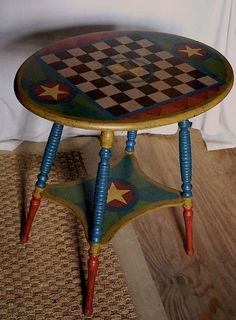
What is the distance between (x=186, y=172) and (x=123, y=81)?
0.93 ft

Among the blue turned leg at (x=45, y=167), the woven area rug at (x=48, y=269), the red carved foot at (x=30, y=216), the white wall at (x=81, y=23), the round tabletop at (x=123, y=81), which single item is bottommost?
the woven area rug at (x=48, y=269)

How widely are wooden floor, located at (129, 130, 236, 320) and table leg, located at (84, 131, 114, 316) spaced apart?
6.9 inches

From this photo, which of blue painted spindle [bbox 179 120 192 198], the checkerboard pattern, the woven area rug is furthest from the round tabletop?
the woven area rug

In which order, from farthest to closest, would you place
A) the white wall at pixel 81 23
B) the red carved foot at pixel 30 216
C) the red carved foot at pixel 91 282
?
the white wall at pixel 81 23, the red carved foot at pixel 30 216, the red carved foot at pixel 91 282

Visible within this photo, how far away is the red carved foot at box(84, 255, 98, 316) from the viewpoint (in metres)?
1.12

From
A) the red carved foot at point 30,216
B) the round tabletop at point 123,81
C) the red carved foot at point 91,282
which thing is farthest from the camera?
the red carved foot at point 30,216

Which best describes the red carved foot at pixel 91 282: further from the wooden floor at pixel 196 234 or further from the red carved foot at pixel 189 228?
the red carved foot at pixel 189 228

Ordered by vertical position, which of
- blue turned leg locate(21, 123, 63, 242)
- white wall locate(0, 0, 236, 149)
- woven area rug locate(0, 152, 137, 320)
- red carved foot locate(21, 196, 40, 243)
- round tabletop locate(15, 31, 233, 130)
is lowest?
woven area rug locate(0, 152, 137, 320)

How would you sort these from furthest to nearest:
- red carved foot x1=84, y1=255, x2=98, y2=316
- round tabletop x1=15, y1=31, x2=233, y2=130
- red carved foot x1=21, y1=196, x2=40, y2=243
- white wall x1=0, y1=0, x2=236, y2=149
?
white wall x1=0, y1=0, x2=236, y2=149
red carved foot x1=21, y1=196, x2=40, y2=243
red carved foot x1=84, y1=255, x2=98, y2=316
round tabletop x1=15, y1=31, x2=233, y2=130

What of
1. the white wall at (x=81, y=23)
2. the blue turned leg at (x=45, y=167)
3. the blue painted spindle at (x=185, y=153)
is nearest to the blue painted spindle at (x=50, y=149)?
the blue turned leg at (x=45, y=167)

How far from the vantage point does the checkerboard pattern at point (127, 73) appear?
3.36ft

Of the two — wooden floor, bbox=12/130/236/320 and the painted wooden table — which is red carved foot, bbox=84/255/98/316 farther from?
wooden floor, bbox=12/130/236/320

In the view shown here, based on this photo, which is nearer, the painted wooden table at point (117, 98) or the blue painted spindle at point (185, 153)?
the painted wooden table at point (117, 98)

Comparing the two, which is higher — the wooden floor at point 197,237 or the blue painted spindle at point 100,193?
the blue painted spindle at point 100,193
